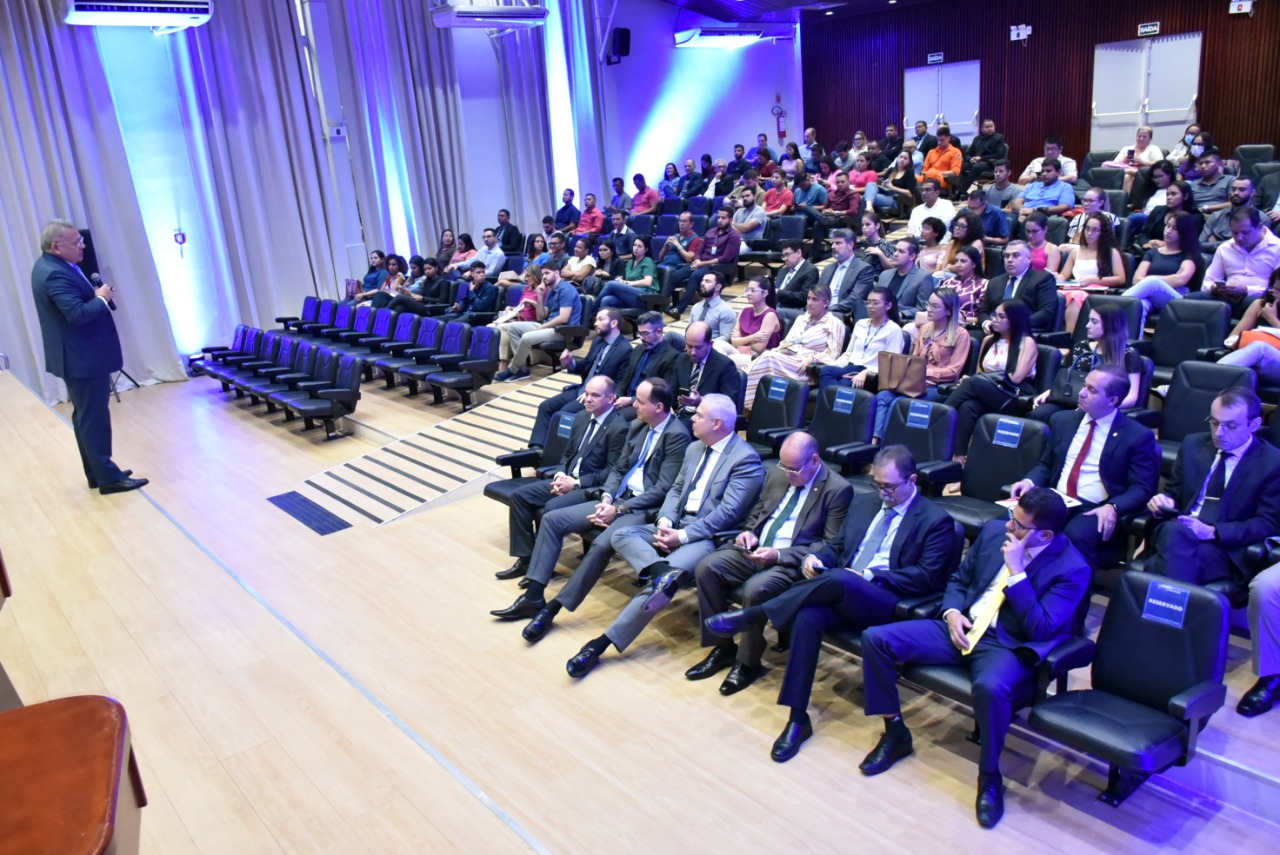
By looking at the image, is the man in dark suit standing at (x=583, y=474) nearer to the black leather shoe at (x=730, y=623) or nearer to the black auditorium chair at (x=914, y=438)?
the black auditorium chair at (x=914, y=438)

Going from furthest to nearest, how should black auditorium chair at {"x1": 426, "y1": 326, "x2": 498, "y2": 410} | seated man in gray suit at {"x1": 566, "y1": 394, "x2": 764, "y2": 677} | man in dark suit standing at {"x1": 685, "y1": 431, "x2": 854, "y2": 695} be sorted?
1. black auditorium chair at {"x1": 426, "y1": 326, "x2": 498, "y2": 410}
2. seated man in gray suit at {"x1": 566, "y1": 394, "x2": 764, "y2": 677}
3. man in dark suit standing at {"x1": 685, "y1": 431, "x2": 854, "y2": 695}

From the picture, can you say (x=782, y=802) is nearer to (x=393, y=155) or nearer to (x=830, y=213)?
(x=830, y=213)

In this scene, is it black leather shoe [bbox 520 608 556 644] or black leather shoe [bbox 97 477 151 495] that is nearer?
black leather shoe [bbox 520 608 556 644]

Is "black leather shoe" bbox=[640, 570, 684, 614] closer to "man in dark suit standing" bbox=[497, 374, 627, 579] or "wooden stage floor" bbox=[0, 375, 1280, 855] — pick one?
"wooden stage floor" bbox=[0, 375, 1280, 855]

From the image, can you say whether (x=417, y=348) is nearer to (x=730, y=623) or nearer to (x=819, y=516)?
(x=819, y=516)

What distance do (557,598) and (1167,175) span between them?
20.1 feet

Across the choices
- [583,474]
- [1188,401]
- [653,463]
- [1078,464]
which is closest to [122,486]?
[583,474]

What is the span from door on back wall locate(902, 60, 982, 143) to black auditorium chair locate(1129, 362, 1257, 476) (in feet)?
33.3

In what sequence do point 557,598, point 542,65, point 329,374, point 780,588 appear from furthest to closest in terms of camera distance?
point 542,65
point 329,374
point 557,598
point 780,588

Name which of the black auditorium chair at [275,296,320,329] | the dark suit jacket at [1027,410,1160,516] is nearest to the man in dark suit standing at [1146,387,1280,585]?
the dark suit jacket at [1027,410,1160,516]

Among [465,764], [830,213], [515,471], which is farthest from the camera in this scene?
[830,213]

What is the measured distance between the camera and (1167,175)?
293 inches

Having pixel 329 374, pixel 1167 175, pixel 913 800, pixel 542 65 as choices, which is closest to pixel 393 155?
pixel 542 65

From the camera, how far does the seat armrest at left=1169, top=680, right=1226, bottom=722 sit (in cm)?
261
